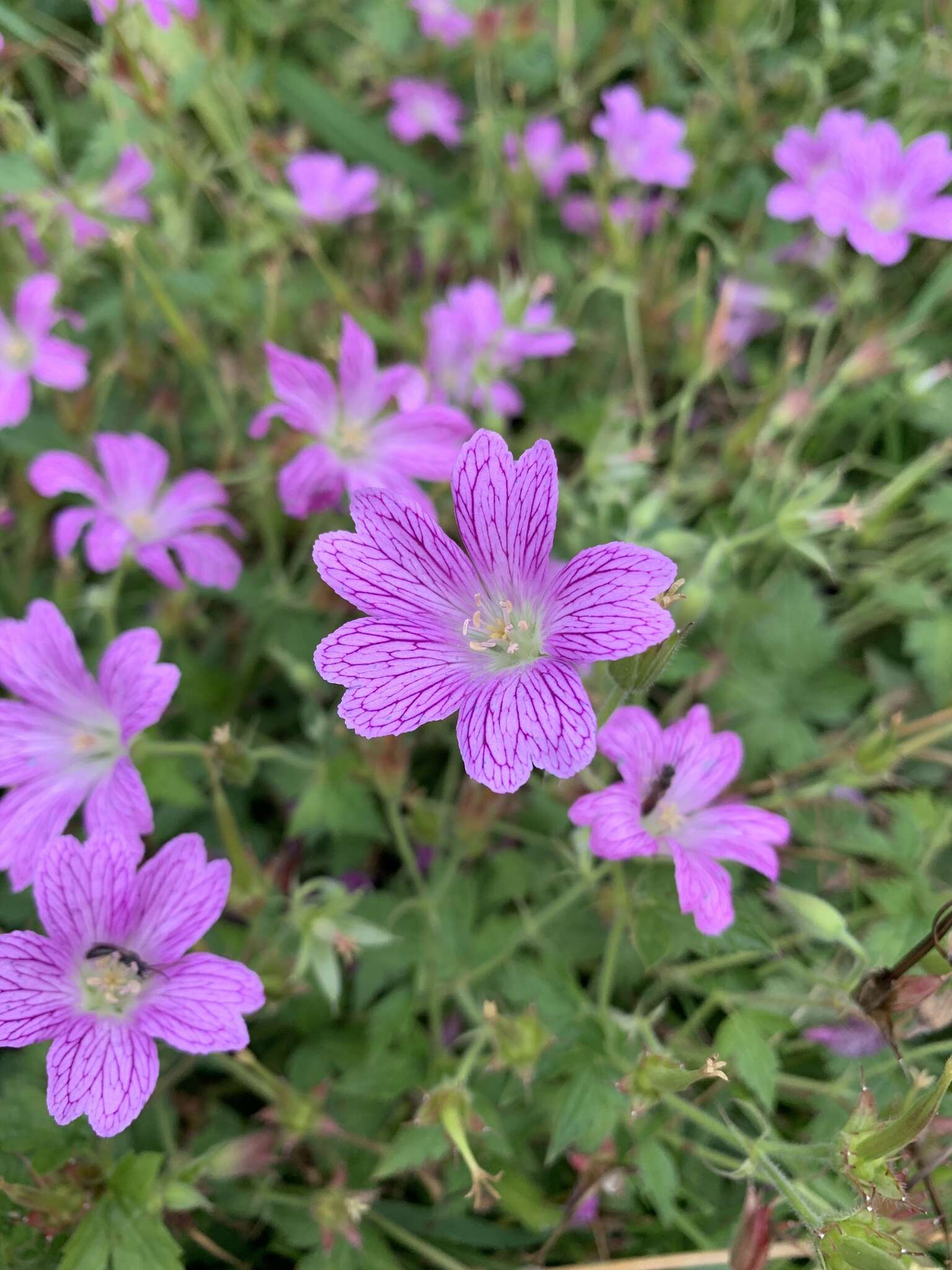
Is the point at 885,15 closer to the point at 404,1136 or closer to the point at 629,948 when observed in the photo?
the point at 629,948

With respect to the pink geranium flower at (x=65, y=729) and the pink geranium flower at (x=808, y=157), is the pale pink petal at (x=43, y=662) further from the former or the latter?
the pink geranium flower at (x=808, y=157)

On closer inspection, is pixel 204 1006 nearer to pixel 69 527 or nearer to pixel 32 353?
pixel 69 527

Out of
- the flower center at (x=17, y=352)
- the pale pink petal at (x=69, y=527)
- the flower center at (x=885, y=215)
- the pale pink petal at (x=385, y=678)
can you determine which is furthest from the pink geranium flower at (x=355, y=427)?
the flower center at (x=885, y=215)

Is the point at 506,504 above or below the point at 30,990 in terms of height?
above

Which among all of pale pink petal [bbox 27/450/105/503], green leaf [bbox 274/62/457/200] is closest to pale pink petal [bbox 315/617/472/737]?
pale pink petal [bbox 27/450/105/503]

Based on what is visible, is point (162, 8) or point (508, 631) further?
point (162, 8)

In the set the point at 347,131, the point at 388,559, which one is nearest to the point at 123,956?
the point at 388,559

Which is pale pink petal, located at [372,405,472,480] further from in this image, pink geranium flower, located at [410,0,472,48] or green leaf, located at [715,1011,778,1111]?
pink geranium flower, located at [410,0,472,48]
